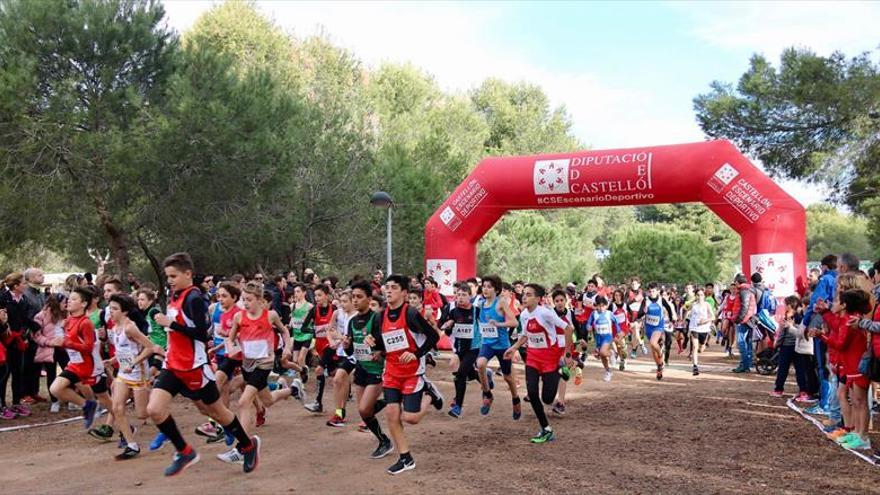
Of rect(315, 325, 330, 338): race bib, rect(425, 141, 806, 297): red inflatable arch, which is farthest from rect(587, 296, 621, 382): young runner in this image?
rect(315, 325, 330, 338): race bib

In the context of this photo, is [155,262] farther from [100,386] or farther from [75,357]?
[75,357]

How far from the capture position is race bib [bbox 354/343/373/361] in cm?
786

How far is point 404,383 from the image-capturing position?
23.5ft

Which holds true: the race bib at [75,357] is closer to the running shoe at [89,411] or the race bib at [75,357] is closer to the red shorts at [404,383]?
the running shoe at [89,411]

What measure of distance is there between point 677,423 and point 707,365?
7.62m

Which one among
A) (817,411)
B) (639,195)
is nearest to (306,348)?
(817,411)

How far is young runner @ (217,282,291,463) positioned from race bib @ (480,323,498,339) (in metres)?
2.90

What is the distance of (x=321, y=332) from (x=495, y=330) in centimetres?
250

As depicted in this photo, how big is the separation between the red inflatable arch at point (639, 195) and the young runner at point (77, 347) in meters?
11.0

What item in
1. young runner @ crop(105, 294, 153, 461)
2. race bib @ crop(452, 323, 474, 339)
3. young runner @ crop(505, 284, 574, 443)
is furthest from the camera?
race bib @ crop(452, 323, 474, 339)

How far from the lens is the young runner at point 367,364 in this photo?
7.50 meters

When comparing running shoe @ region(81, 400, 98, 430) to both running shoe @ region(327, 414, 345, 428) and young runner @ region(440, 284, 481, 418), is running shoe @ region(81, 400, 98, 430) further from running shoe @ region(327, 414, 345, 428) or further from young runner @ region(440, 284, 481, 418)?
young runner @ region(440, 284, 481, 418)

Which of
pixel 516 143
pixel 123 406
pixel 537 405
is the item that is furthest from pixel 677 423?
pixel 516 143

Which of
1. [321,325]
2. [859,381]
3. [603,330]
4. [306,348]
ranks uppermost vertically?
[321,325]
